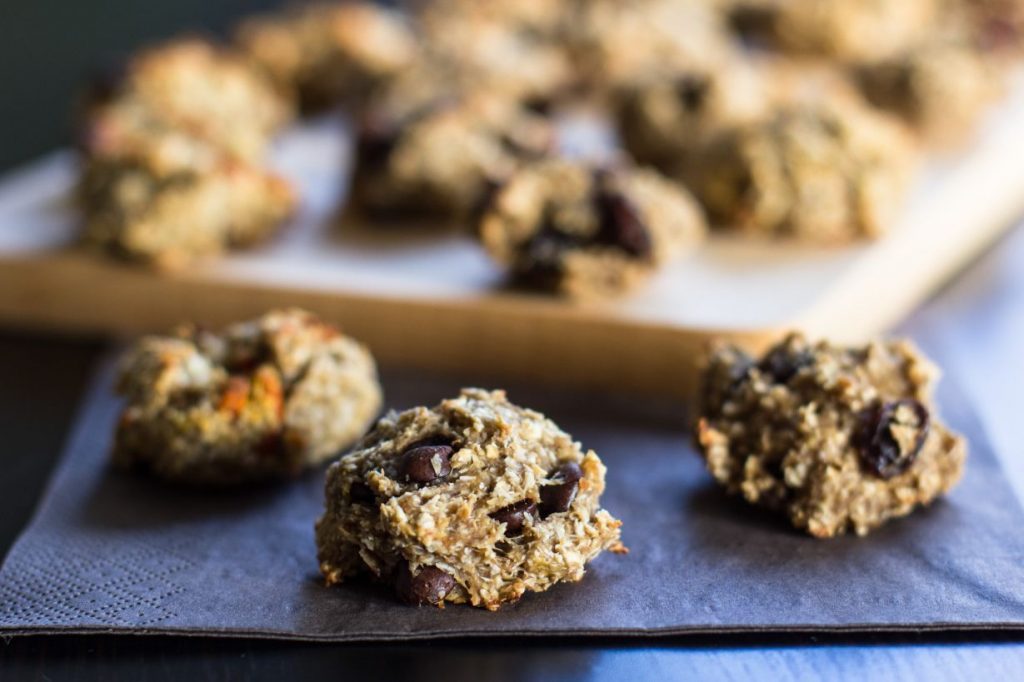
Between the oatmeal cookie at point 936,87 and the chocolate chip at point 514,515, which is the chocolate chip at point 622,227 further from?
the oatmeal cookie at point 936,87

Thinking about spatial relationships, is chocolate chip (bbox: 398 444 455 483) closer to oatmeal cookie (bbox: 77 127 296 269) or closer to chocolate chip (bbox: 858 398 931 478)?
chocolate chip (bbox: 858 398 931 478)

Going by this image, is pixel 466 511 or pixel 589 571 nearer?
pixel 466 511

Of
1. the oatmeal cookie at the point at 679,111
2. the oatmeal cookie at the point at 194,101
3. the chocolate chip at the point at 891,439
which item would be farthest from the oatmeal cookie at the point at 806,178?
the oatmeal cookie at the point at 194,101

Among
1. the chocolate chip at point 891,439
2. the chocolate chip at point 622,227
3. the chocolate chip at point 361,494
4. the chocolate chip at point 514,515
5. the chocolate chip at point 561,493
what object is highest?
the chocolate chip at point 622,227

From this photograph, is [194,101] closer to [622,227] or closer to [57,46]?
[622,227]

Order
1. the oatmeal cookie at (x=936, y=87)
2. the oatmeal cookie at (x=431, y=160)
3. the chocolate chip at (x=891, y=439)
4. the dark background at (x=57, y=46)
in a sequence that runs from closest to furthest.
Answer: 1. the chocolate chip at (x=891, y=439)
2. the oatmeal cookie at (x=431, y=160)
3. the oatmeal cookie at (x=936, y=87)
4. the dark background at (x=57, y=46)

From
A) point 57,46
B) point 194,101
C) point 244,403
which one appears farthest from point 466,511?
point 57,46
